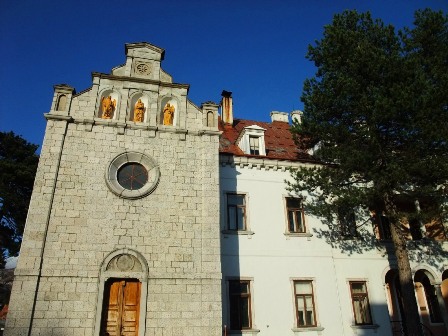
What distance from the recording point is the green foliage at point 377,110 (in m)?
13.4

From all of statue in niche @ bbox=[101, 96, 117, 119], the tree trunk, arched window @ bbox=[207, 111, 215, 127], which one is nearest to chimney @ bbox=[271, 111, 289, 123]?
arched window @ bbox=[207, 111, 215, 127]

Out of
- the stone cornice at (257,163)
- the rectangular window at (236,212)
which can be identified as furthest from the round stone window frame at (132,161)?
the rectangular window at (236,212)

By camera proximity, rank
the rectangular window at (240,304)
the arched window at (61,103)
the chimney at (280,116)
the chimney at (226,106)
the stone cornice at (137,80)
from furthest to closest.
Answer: the chimney at (280,116) → the chimney at (226,106) → the stone cornice at (137,80) → the arched window at (61,103) → the rectangular window at (240,304)

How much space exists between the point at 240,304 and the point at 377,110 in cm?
953

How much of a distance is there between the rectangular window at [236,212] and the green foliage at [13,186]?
15.9m

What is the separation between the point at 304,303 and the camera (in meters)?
15.3

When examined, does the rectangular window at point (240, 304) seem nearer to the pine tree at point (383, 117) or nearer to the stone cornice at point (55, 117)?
the pine tree at point (383, 117)

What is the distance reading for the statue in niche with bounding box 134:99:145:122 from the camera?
15039 millimetres

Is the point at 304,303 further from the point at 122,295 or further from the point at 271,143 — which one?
the point at 271,143

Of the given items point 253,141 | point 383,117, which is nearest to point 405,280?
point 383,117

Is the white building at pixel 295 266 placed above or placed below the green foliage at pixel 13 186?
below

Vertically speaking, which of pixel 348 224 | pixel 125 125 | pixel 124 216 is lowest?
pixel 124 216

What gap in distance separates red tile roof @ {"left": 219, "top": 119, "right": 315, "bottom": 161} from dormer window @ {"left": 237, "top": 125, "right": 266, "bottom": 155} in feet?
1.12

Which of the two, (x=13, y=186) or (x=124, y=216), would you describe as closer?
(x=124, y=216)
